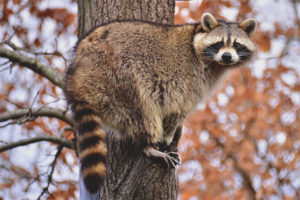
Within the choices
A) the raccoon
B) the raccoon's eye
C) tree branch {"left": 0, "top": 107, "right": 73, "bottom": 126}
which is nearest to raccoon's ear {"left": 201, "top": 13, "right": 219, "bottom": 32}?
the raccoon

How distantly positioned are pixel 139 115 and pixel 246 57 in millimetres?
1496

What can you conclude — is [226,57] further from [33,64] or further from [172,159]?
[33,64]

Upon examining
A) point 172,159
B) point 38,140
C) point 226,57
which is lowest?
point 38,140

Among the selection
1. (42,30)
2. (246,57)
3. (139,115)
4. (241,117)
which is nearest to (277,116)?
(241,117)

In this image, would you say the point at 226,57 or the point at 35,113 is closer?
the point at 226,57

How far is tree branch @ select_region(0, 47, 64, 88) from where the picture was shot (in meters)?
4.07

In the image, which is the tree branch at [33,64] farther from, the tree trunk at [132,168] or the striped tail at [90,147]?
the striped tail at [90,147]

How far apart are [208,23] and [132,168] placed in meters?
1.70

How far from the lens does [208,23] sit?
3809mm

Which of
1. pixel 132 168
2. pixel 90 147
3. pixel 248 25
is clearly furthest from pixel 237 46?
pixel 90 147

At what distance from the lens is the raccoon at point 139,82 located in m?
3.05

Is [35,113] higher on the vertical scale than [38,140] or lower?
higher

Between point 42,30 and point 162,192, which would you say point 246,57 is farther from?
point 42,30

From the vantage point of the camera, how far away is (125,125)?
3.19 m
